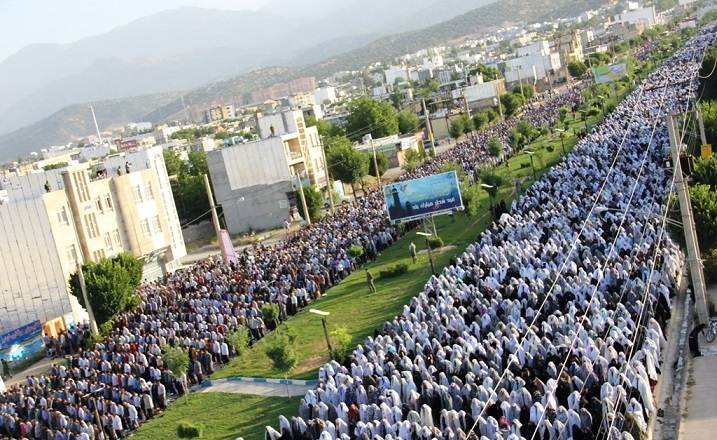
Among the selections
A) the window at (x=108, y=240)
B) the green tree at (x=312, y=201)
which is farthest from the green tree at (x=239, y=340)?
the green tree at (x=312, y=201)

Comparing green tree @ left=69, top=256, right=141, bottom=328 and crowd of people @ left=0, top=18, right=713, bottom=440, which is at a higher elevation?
green tree @ left=69, top=256, right=141, bottom=328

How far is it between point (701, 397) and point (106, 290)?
20.0 metres

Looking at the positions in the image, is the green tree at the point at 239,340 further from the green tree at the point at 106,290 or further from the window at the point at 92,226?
the window at the point at 92,226

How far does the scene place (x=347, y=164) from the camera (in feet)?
167

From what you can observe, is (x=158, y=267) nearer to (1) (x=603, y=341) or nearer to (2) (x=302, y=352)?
(2) (x=302, y=352)

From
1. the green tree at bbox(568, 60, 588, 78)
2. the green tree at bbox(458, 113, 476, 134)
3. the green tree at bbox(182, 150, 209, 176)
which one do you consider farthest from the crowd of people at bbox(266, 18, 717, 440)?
the green tree at bbox(568, 60, 588, 78)

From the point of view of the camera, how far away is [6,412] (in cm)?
2048

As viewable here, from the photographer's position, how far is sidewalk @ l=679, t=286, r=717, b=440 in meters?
12.5

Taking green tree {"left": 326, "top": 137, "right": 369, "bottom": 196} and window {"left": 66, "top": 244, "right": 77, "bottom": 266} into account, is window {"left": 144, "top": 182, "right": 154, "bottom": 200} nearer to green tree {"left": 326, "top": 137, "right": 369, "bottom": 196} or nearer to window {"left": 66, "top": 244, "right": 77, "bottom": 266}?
window {"left": 66, "top": 244, "right": 77, "bottom": 266}

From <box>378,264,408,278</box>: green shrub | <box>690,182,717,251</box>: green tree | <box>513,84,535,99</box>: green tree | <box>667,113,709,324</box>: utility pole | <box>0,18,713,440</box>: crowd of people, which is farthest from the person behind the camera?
<box>513,84,535,99</box>: green tree

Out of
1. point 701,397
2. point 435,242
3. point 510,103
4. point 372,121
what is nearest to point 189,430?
point 701,397

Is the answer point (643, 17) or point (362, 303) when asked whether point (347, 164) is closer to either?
point (362, 303)

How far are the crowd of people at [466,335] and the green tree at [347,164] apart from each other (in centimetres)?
1800

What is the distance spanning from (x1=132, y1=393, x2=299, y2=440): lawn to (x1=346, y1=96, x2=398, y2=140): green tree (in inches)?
2271
